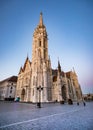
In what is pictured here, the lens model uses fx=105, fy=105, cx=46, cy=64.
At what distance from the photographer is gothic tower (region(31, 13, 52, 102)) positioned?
130ft

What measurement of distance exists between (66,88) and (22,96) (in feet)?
69.5

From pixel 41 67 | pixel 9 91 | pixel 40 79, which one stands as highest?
pixel 41 67

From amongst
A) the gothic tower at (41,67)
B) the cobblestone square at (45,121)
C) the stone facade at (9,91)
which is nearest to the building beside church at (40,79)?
the gothic tower at (41,67)

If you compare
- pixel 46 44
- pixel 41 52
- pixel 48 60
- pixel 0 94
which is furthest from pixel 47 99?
pixel 0 94

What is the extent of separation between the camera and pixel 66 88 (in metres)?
51.3

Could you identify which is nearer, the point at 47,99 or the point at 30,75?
the point at 47,99

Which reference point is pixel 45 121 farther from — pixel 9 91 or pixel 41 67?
A: pixel 9 91

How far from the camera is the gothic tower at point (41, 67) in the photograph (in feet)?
130

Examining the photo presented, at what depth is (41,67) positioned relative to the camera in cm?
4341

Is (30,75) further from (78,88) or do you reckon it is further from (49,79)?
(78,88)

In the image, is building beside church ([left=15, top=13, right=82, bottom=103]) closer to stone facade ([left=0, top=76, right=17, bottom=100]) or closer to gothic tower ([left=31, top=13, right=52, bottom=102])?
gothic tower ([left=31, top=13, right=52, bottom=102])

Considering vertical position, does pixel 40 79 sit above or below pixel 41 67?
below

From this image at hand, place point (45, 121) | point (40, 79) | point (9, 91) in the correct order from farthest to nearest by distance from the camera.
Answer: point (9, 91)
point (40, 79)
point (45, 121)

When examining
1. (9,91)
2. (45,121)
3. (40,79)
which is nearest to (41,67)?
(40,79)
